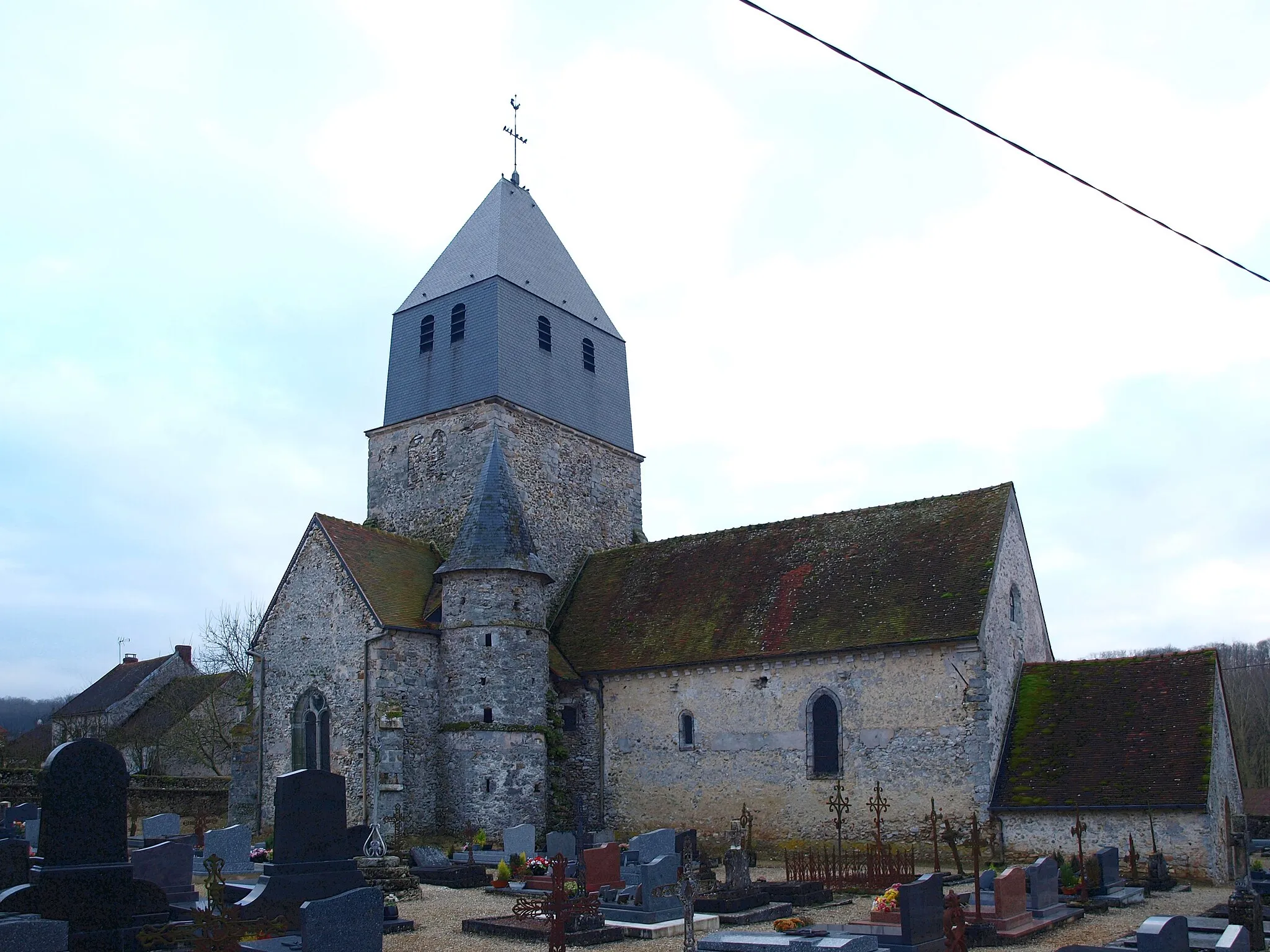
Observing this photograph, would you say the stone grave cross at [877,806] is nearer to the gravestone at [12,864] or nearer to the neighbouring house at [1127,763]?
the neighbouring house at [1127,763]

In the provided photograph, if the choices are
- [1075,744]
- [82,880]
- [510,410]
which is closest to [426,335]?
[510,410]

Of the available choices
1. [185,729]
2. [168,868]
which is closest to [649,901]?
[168,868]

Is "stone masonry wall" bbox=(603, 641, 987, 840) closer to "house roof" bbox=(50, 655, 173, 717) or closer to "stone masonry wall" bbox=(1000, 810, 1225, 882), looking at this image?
"stone masonry wall" bbox=(1000, 810, 1225, 882)

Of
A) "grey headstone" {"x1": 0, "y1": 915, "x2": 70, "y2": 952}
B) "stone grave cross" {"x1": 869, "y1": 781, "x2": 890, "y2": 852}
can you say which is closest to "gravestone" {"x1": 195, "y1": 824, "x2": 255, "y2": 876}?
"stone grave cross" {"x1": 869, "y1": 781, "x2": 890, "y2": 852}

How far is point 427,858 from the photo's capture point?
61.6 feet

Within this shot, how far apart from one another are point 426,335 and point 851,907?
21.0 meters

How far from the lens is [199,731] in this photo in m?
37.4

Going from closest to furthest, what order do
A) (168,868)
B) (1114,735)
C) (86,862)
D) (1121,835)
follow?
1. (86,862)
2. (168,868)
3. (1121,835)
4. (1114,735)

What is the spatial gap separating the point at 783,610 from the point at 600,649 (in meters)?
4.85

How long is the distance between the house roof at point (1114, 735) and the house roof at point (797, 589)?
2.53m

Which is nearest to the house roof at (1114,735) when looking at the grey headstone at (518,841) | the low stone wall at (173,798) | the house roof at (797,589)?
the house roof at (797,589)

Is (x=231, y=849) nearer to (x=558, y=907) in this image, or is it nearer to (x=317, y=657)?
(x=317, y=657)

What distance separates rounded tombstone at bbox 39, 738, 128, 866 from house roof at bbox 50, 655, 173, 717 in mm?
41739

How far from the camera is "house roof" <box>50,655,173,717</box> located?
48.6m
